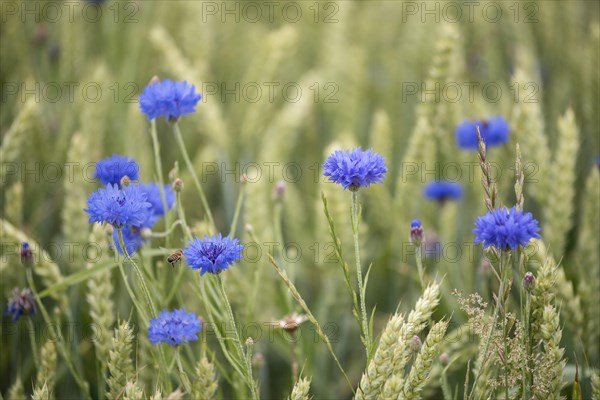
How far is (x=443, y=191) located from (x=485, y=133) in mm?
304

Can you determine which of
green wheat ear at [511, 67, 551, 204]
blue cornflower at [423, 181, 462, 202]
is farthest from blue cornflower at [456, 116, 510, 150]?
blue cornflower at [423, 181, 462, 202]

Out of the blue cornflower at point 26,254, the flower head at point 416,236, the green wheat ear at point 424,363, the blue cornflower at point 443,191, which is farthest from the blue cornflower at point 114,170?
A: the blue cornflower at point 443,191

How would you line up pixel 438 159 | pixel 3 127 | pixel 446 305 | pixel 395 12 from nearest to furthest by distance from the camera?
pixel 446 305
pixel 3 127
pixel 438 159
pixel 395 12

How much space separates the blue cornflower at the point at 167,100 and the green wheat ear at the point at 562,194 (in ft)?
3.25

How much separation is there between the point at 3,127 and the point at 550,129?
195 centimetres

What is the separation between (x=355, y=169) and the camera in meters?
1.10

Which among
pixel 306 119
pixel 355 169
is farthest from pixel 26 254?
pixel 306 119

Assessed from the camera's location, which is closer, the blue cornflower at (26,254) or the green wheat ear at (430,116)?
the blue cornflower at (26,254)

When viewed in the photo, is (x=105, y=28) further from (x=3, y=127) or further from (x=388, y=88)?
(x=388, y=88)

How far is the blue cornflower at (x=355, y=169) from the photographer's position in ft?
3.62

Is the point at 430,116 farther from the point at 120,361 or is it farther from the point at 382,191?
the point at 120,361

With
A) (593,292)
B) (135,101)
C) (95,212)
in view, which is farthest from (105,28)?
(593,292)

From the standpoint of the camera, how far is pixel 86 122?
1.98m

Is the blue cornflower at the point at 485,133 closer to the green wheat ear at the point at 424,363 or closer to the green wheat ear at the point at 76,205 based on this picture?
the green wheat ear at the point at 424,363
